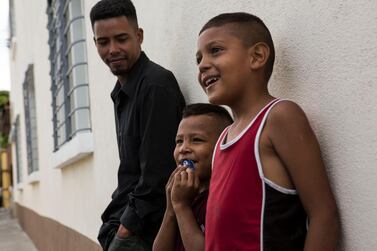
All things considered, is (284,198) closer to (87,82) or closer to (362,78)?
(362,78)

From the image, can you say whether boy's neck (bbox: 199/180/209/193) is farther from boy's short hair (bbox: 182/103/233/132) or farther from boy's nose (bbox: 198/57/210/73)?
boy's nose (bbox: 198/57/210/73)

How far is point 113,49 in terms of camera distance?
2.80 metres

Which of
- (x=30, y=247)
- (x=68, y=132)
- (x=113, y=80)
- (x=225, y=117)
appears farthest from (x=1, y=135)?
(x=225, y=117)

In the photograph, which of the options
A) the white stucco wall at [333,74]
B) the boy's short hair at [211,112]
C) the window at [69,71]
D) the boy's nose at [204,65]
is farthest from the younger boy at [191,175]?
the window at [69,71]

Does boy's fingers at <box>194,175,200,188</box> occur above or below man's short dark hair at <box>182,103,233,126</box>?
below

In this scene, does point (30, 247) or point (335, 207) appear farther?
point (30, 247)

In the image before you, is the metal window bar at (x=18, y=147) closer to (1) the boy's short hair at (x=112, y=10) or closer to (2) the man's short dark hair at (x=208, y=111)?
(1) the boy's short hair at (x=112, y=10)

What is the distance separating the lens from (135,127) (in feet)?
8.73

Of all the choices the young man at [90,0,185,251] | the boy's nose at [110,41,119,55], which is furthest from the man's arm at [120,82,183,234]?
the boy's nose at [110,41,119,55]

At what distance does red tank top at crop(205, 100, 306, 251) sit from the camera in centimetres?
162

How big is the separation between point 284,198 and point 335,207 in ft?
0.44

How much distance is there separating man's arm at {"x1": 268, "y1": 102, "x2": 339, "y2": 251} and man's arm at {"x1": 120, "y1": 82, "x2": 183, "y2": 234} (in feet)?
3.31

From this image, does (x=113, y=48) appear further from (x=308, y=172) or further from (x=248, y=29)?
(x=308, y=172)

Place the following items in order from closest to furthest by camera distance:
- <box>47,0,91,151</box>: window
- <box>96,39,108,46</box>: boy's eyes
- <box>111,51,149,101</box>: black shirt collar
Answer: <box>111,51,149,101</box>: black shirt collar, <box>96,39,108,46</box>: boy's eyes, <box>47,0,91,151</box>: window
